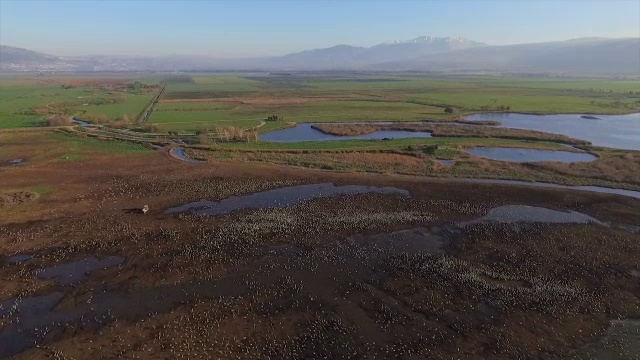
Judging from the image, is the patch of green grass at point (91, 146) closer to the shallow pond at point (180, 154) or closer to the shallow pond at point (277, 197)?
the shallow pond at point (180, 154)

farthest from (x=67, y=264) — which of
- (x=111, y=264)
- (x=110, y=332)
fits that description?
(x=110, y=332)

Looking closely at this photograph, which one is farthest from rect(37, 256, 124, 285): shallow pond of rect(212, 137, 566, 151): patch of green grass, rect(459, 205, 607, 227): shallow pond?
rect(212, 137, 566, 151): patch of green grass

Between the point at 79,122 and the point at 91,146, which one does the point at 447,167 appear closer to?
the point at 91,146

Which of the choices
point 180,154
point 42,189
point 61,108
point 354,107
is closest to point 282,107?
point 354,107

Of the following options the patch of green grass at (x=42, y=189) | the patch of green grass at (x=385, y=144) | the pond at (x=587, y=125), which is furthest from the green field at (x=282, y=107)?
the patch of green grass at (x=42, y=189)

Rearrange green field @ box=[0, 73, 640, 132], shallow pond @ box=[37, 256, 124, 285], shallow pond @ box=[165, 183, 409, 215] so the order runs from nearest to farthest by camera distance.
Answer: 1. shallow pond @ box=[37, 256, 124, 285]
2. shallow pond @ box=[165, 183, 409, 215]
3. green field @ box=[0, 73, 640, 132]

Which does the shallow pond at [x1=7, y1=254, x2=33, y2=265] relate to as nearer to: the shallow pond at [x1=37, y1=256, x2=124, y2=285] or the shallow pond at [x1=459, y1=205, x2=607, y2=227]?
the shallow pond at [x1=37, y1=256, x2=124, y2=285]
